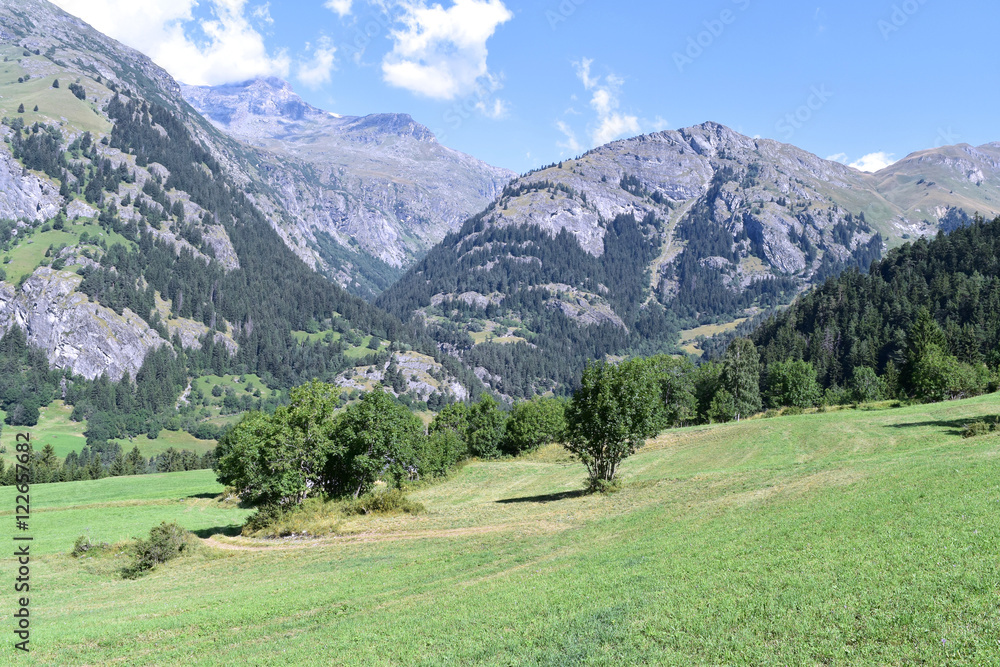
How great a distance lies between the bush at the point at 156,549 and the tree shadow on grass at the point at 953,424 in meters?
64.9

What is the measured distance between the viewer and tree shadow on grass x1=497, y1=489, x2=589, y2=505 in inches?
2029

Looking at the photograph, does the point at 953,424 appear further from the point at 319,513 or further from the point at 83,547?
the point at 83,547

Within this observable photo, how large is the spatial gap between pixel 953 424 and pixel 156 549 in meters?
72.5

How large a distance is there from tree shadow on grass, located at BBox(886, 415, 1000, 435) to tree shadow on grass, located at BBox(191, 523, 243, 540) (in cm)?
6544

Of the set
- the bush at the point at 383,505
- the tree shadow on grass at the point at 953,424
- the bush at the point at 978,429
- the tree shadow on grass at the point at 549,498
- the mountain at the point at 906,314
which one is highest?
the mountain at the point at 906,314

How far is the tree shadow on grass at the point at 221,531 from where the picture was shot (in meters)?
52.1

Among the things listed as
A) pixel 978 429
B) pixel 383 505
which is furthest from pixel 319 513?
pixel 978 429

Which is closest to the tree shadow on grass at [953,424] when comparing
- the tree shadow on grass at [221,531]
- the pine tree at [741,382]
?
the pine tree at [741,382]

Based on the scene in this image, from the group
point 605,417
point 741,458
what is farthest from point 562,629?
point 741,458

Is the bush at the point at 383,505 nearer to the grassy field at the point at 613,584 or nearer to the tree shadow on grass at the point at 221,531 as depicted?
the grassy field at the point at 613,584

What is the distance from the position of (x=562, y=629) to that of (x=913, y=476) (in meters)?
23.3

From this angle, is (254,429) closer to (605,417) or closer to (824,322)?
(605,417)

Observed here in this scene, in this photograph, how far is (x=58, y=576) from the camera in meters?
38.9

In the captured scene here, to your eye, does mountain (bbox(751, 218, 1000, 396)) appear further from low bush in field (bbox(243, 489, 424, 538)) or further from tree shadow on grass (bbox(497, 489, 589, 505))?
low bush in field (bbox(243, 489, 424, 538))
